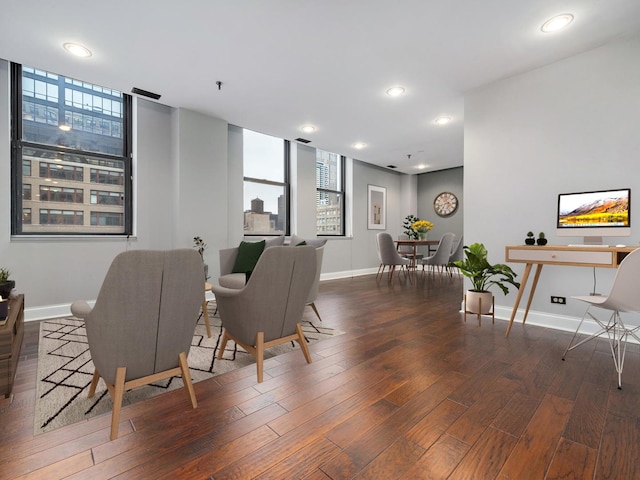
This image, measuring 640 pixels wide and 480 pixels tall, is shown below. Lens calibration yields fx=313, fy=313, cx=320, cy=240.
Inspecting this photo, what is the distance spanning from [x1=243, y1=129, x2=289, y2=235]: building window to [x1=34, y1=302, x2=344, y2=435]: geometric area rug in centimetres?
277

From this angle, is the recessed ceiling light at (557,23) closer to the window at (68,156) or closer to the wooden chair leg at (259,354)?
the wooden chair leg at (259,354)

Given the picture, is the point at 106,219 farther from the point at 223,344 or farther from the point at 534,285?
the point at 534,285

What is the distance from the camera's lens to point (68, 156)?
3.75 meters

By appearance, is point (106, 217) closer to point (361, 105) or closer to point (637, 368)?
point (361, 105)

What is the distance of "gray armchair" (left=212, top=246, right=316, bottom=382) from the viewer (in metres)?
1.86

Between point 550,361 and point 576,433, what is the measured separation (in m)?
0.97

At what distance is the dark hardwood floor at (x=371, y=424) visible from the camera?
47.1 inches

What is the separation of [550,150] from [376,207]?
189 inches

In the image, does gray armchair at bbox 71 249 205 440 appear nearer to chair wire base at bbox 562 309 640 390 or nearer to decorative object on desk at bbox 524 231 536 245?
chair wire base at bbox 562 309 640 390

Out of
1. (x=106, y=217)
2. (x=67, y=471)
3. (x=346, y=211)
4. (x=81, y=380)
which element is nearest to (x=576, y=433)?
(x=67, y=471)

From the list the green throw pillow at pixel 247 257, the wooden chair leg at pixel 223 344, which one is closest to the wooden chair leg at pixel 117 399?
the wooden chair leg at pixel 223 344

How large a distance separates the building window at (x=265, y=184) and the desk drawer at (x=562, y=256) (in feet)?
13.2

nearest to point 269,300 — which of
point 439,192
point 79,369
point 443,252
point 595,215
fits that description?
point 79,369

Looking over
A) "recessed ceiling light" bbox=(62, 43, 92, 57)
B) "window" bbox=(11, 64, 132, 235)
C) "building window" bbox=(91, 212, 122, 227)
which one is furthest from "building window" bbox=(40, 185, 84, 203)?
"recessed ceiling light" bbox=(62, 43, 92, 57)
